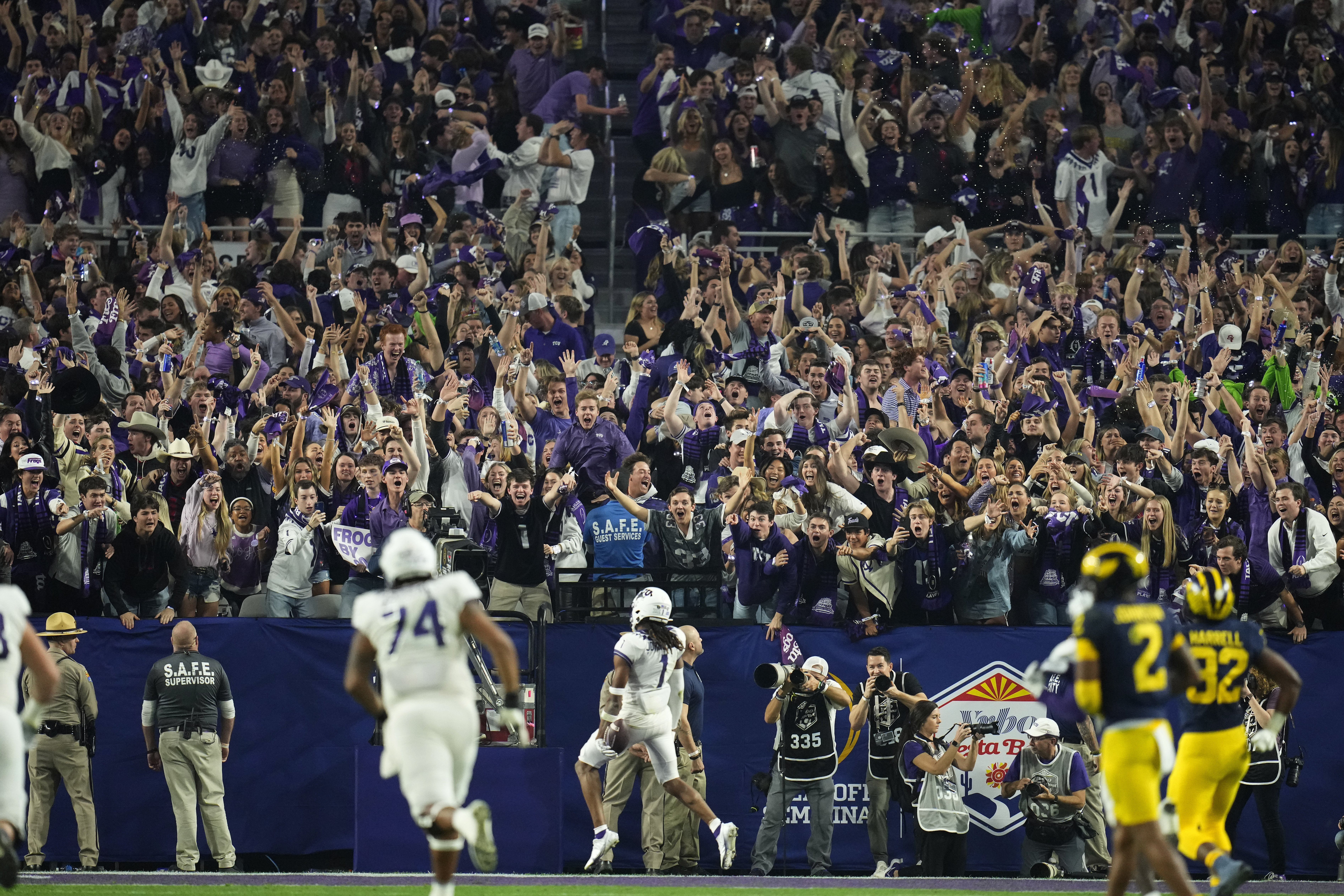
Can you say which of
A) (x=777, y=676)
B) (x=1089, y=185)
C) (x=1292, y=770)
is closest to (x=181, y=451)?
(x=777, y=676)

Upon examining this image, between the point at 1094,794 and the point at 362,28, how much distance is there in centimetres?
1358

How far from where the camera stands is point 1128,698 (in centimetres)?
830

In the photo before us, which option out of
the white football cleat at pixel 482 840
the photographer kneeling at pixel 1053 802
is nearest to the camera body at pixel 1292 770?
the photographer kneeling at pixel 1053 802

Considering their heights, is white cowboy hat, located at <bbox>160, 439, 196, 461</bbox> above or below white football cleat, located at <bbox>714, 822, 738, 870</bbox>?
above

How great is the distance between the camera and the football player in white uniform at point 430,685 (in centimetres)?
844

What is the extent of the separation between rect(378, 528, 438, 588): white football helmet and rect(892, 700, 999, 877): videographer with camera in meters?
6.16

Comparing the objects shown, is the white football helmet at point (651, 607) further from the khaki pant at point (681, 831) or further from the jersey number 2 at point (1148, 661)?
the jersey number 2 at point (1148, 661)

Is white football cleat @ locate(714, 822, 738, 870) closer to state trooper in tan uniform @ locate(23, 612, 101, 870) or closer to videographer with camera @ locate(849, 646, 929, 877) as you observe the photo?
videographer with camera @ locate(849, 646, 929, 877)

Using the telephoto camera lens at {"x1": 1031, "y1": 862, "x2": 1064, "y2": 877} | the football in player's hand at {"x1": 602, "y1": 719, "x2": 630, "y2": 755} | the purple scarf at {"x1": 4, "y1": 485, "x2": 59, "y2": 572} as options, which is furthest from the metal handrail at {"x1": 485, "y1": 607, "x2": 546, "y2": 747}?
the telephoto camera lens at {"x1": 1031, "y1": 862, "x2": 1064, "y2": 877}

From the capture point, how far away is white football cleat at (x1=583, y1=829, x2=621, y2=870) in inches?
514

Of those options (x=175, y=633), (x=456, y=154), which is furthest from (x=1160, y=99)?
(x=175, y=633)

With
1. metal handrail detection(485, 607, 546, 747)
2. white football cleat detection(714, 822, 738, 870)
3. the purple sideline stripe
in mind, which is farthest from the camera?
metal handrail detection(485, 607, 546, 747)

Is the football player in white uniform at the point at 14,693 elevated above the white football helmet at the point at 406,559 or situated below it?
below

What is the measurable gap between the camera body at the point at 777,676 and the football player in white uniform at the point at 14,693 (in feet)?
21.1
